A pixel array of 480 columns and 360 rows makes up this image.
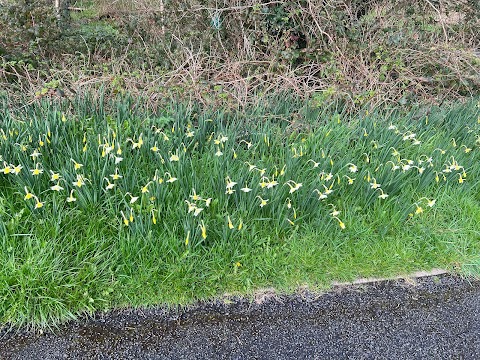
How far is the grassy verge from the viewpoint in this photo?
7.64 ft

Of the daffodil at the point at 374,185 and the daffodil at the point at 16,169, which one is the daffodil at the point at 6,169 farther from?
the daffodil at the point at 374,185

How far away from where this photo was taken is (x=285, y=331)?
223 cm

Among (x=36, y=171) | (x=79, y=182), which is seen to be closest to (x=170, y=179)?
(x=79, y=182)

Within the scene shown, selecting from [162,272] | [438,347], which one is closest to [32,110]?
[162,272]

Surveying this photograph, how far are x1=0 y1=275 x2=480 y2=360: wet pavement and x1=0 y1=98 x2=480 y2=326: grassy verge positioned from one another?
0.10 m

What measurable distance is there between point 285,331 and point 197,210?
826 mm

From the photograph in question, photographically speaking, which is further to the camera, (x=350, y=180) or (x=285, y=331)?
(x=350, y=180)

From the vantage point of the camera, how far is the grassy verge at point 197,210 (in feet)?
7.64

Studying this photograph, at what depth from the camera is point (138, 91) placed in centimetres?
402

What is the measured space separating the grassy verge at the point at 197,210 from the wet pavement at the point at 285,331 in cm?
10

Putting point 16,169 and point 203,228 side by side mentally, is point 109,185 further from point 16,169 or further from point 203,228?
point 203,228

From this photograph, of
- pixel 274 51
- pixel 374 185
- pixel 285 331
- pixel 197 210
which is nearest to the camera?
pixel 285 331

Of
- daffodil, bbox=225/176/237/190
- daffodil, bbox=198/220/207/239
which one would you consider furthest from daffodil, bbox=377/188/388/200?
daffodil, bbox=198/220/207/239

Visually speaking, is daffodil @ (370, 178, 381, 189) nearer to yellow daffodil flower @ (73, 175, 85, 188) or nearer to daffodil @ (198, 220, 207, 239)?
daffodil @ (198, 220, 207, 239)
